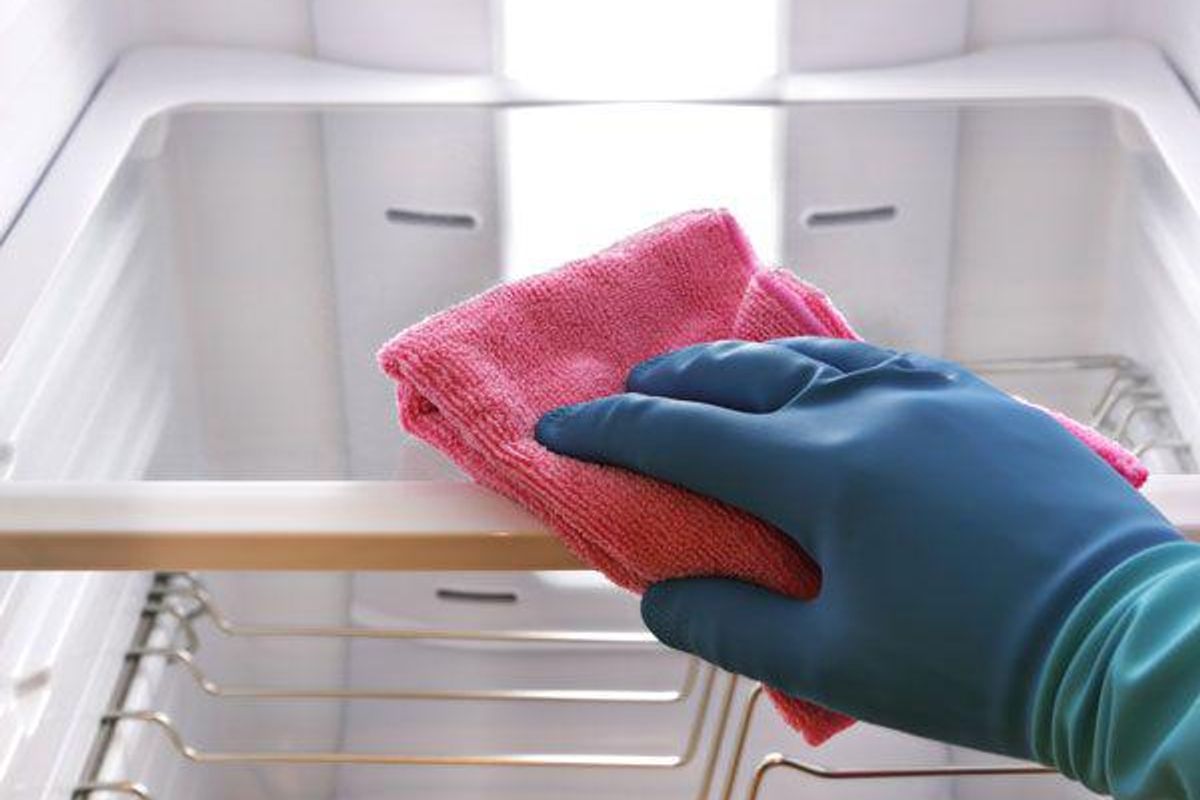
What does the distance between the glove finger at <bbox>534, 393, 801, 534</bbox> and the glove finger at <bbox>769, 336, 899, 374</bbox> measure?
6 cm

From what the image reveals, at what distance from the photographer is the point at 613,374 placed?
93 centimetres

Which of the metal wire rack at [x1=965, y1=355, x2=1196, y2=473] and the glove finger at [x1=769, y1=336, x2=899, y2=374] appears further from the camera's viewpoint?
the metal wire rack at [x1=965, y1=355, x2=1196, y2=473]

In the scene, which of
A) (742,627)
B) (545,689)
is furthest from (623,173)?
(742,627)

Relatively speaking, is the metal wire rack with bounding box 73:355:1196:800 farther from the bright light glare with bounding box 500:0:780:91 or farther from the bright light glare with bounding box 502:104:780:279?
the bright light glare with bounding box 500:0:780:91

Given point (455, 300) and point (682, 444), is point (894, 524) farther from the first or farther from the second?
point (455, 300)

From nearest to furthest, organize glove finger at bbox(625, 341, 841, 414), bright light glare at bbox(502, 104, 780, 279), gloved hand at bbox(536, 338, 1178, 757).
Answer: gloved hand at bbox(536, 338, 1178, 757)
glove finger at bbox(625, 341, 841, 414)
bright light glare at bbox(502, 104, 780, 279)

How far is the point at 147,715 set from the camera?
1.10m

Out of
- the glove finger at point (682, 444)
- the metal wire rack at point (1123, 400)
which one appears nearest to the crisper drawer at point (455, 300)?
the metal wire rack at point (1123, 400)

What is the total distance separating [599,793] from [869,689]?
1.63 ft

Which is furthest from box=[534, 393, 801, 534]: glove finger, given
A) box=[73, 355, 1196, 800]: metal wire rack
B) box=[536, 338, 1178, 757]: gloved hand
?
box=[73, 355, 1196, 800]: metal wire rack

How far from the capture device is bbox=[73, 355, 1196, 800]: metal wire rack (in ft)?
3.54

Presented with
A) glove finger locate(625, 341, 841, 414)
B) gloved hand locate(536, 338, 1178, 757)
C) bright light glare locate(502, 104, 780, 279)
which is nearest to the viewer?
gloved hand locate(536, 338, 1178, 757)

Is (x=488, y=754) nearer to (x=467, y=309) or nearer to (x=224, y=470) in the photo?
(x=224, y=470)

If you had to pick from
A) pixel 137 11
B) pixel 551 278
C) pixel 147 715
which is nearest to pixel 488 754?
pixel 147 715
